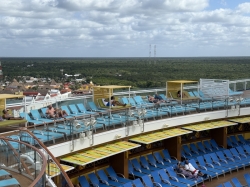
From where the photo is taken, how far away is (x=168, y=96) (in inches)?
624

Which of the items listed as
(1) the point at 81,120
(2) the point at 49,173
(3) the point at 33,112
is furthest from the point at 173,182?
(2) the point at 49,173

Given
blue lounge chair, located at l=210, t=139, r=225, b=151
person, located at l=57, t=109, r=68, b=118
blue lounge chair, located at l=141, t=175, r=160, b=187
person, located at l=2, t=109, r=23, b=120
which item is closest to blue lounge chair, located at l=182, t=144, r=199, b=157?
blue lounge chair, located at l=210, t=139, r=225, b=151

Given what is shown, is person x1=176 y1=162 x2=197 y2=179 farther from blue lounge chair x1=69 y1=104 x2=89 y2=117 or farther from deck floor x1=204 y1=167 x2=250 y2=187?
blue lounge chair x1=69 y1=104 x2=89 y2=117

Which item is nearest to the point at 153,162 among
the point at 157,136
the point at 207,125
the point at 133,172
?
the point at 133,172

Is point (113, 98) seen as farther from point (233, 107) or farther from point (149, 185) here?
point (233, 107)

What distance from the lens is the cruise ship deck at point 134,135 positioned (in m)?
8.75

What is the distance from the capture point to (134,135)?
12.5 meters

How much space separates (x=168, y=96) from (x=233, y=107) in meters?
2.75

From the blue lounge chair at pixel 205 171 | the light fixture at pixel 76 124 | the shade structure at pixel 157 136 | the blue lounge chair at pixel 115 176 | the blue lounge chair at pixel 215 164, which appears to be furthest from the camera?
the blue lounge chair at pixel 215 164

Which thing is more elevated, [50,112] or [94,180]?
[50,112]

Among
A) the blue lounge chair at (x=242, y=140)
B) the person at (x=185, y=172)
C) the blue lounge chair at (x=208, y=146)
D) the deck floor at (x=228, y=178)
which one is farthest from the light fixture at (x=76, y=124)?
the blue lounge chair at (x=242, y=140)

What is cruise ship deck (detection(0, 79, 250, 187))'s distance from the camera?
8.75 metres

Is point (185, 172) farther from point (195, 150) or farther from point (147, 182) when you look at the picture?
point (195, 150)

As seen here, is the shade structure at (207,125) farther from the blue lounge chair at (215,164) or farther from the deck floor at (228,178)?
the deck floor at (228,178)
